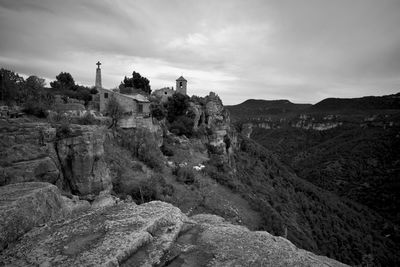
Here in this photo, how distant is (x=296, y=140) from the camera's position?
15062cm

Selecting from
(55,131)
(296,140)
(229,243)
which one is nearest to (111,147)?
(55,131)

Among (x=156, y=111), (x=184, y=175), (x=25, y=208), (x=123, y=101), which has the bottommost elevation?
(x=184, y=175)

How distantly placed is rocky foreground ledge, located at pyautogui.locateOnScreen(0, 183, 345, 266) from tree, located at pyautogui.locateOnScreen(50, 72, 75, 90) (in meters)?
38.6

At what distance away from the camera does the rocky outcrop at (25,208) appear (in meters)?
4.44

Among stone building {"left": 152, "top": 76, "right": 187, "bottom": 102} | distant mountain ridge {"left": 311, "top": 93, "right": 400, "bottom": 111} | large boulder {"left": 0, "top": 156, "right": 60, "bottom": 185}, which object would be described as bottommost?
large boulder {"left": 0, "top": 156, "right": 60, "bottom": 185}

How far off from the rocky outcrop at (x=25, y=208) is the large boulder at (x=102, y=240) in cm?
26

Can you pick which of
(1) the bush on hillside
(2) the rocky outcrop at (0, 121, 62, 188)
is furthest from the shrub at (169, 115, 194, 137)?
(2) the rocky outcrop at (0, 121, 62, 188)

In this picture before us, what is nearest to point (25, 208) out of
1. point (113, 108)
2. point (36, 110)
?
point (36, 110)

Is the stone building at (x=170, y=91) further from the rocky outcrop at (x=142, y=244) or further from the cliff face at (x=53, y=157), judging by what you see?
the rocky outcrop at (x=142, y=244)

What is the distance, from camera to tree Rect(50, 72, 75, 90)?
38428 mm

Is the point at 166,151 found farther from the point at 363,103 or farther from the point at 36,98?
the point at 363,103

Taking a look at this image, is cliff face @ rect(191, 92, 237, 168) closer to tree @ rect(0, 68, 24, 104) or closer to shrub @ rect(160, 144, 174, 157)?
shrub @ rect(160, 144, 174, 157)

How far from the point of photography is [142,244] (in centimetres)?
461

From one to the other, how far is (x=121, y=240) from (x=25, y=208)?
2284 millimetres
